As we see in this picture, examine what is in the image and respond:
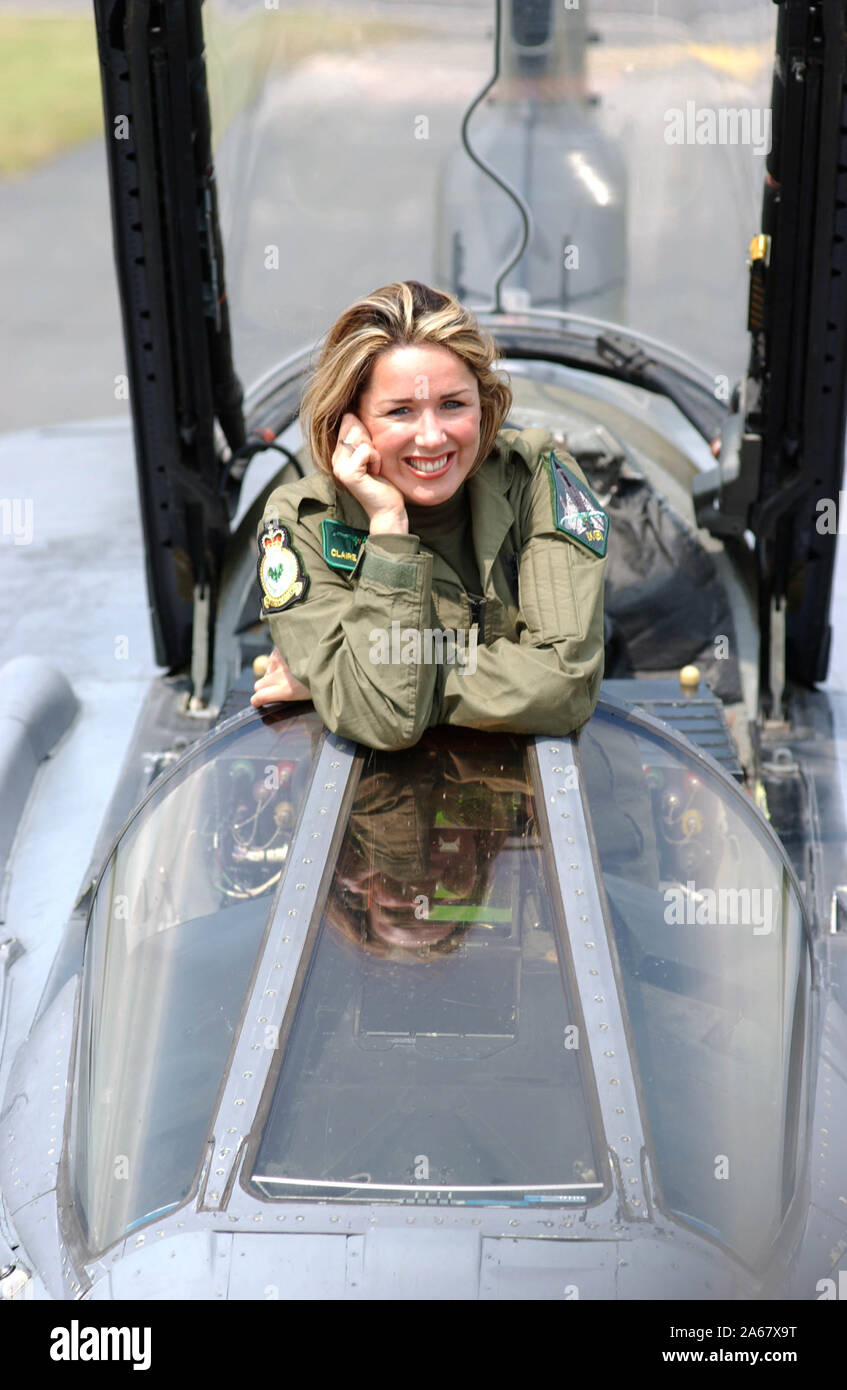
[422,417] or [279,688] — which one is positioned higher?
[422,417]

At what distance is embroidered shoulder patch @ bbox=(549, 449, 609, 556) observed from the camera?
2.82 m

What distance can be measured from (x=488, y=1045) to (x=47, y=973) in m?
1.57

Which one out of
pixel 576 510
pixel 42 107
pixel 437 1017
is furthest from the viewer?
pixel 42 107

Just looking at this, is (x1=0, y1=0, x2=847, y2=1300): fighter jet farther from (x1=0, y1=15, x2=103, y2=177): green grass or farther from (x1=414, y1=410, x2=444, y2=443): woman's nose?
(x1=0, y1=15, x2=103, y2=177): green grass

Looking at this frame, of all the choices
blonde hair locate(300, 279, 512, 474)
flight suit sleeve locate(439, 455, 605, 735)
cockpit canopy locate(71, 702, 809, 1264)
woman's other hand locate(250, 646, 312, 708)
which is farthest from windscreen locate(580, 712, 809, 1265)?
blonde hair locate(300, 279, 512, 474)

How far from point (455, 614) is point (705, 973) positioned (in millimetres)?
856

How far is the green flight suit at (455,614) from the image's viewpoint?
8.35 feet

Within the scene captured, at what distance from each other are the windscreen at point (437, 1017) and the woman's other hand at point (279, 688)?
0.24 meters

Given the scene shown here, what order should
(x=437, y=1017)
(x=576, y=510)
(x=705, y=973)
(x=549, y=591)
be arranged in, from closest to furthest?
(x=437, y=1017) < (x=705, y=973) < (x=549, y=591) < (x=576, y=510)

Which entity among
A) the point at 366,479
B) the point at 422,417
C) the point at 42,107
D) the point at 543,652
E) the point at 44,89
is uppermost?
the point at 44,89

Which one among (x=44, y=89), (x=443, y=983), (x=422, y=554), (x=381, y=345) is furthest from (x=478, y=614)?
(x=44, y=89)

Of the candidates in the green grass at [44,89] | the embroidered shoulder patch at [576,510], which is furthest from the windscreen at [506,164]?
the green grass at [44,89]

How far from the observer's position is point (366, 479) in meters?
2.62

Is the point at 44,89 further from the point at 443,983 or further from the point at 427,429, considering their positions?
the point at 443,983
